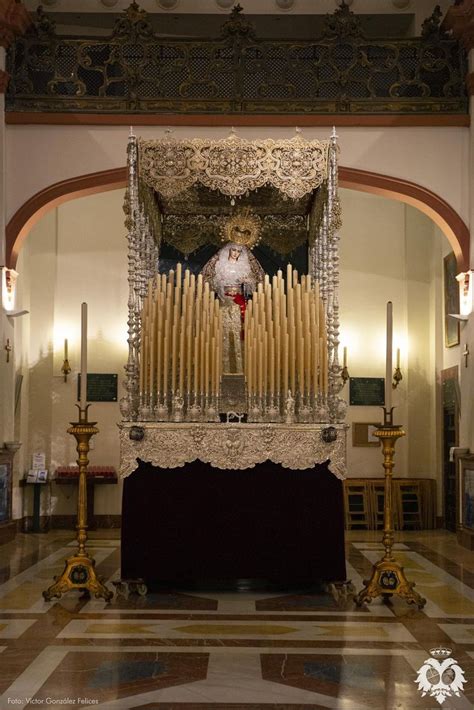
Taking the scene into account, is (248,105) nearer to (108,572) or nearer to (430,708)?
(108,572)

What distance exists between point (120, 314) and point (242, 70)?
14.1ft

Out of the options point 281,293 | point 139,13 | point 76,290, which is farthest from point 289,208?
point 76,290

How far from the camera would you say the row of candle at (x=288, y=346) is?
7.70 m

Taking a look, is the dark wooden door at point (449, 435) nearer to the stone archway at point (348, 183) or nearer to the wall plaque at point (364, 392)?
the wall plaque at point (364, 392)

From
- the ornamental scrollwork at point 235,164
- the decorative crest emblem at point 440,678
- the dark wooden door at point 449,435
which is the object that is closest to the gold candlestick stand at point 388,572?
the decorative crest emblem at point 440,678

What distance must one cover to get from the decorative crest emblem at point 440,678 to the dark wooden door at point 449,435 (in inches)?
304

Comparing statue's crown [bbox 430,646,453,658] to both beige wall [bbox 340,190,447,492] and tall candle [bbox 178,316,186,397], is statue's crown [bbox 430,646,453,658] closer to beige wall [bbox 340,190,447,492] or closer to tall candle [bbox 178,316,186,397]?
tall candle [bbox 178,316,186,397]

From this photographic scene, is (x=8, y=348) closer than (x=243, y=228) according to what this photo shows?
No

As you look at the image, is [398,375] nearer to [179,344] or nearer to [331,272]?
[331,272]

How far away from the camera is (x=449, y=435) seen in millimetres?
13586

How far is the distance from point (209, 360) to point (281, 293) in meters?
0.83

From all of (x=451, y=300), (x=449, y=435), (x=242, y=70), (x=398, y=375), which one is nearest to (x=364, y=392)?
(x=398, y=375)

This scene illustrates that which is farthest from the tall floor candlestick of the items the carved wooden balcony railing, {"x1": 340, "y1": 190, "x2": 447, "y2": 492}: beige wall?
{"x1": 340, "y1": 190, "x2": 447, "y2": 492}: beige wall

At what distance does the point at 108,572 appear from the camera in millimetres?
9172
